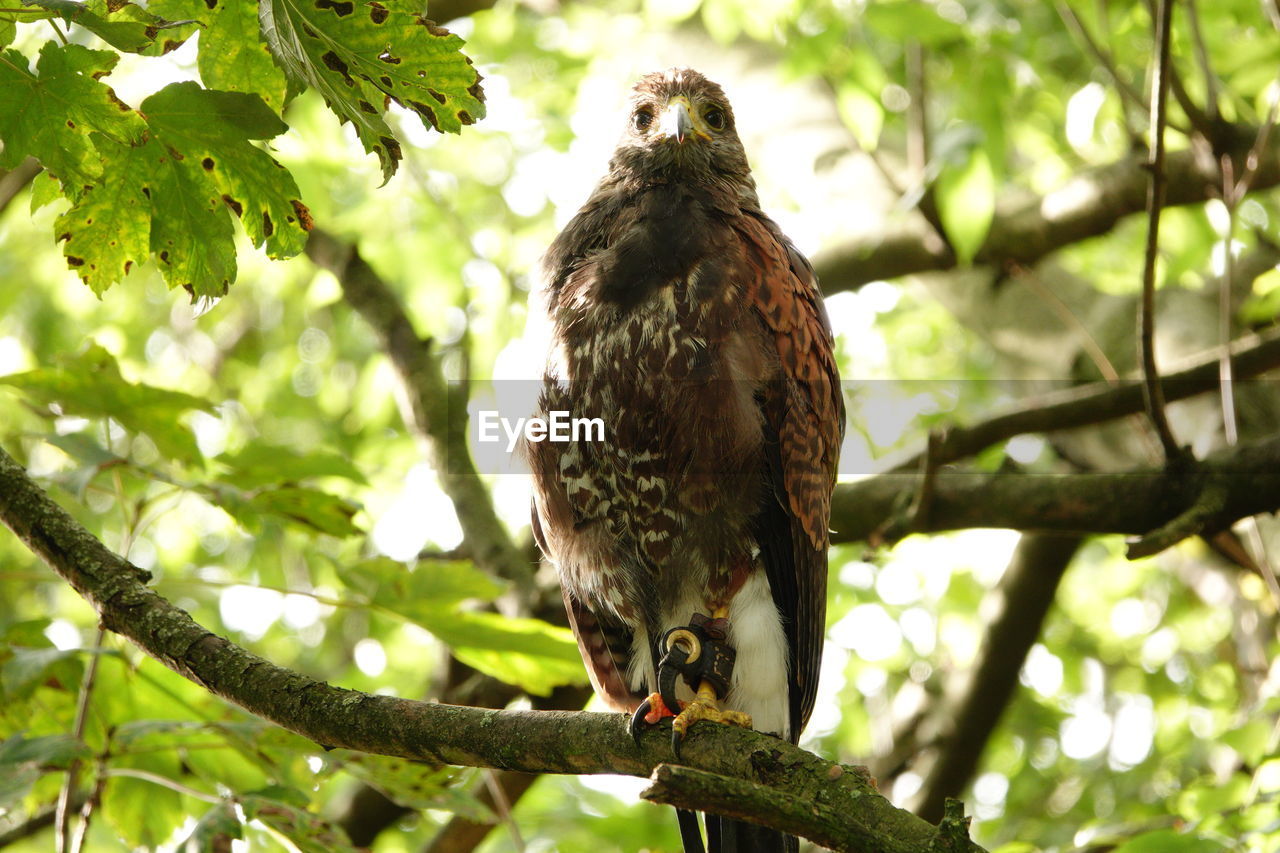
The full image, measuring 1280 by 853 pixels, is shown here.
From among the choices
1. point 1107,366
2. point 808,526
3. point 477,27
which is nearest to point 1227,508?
point 1107,366

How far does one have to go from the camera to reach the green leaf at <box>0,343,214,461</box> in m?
2.74

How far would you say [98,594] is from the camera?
2.20m

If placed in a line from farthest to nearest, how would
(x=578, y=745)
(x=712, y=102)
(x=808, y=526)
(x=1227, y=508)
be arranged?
(x=712, y=102) → (x=1227, y=508) → (x=808, y=526) → (x=578, y=745)

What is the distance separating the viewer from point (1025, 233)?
16.3 feet

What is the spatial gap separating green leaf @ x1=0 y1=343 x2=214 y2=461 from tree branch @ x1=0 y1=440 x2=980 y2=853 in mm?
524

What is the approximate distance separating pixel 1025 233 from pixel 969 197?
1.13 m

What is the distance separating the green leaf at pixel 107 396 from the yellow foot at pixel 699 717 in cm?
135

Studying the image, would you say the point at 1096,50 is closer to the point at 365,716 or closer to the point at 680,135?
the point at 680,135

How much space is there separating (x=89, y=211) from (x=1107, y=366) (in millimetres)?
3615

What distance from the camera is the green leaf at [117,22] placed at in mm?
1513

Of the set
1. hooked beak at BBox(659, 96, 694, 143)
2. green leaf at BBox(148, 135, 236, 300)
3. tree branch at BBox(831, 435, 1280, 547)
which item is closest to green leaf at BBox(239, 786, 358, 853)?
green leaf at BBox(148, 135, 236, 300)

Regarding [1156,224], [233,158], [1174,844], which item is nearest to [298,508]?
[233,158]

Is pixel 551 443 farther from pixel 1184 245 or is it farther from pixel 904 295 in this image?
pixel 904 295

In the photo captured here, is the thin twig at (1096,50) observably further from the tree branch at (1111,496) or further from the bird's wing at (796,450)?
the bird's wing at (796,450)
